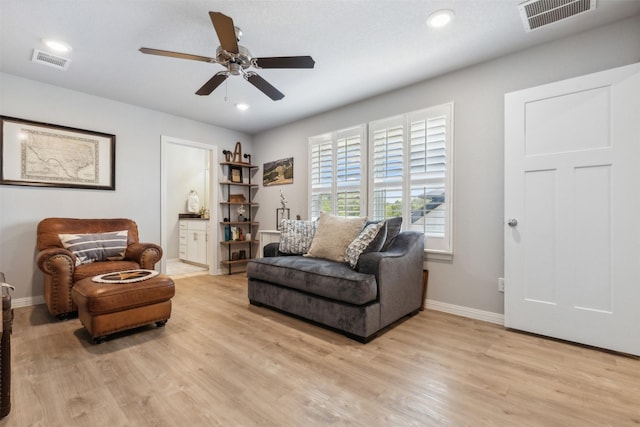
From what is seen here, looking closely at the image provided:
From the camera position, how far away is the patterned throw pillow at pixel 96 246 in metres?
2.94

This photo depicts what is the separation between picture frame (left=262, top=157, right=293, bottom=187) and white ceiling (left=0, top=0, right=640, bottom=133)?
1.43 metres

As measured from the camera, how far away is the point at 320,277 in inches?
96.0

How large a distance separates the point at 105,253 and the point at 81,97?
6.56 ft

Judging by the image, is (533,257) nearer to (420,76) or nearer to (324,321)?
(324,321)

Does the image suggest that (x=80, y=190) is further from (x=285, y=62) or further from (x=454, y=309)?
(x=454, y=309)

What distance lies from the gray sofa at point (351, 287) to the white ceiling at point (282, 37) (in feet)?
5.61

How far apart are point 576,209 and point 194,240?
18.4ft

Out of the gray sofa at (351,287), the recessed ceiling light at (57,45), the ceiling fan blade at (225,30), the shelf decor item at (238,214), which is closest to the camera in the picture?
the ceiling fan blade at (225,30)

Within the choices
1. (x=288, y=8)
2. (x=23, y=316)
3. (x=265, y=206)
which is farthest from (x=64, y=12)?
(x=265, y=206)

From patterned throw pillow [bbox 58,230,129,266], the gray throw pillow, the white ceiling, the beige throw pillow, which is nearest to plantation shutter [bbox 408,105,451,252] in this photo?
the gray throw pillow

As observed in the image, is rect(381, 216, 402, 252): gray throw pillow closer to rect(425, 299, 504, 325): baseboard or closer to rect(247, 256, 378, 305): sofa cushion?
rect(247, 256, 378, 305): sofa cushion

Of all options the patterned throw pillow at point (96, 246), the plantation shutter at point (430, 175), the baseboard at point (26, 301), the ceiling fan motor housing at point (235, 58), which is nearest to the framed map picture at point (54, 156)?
the patterned throw pillow at point (96, 246)

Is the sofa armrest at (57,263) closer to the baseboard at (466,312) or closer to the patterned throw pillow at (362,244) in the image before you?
the patterned throw pillow at (362,244)

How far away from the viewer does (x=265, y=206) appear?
5.09 meters
